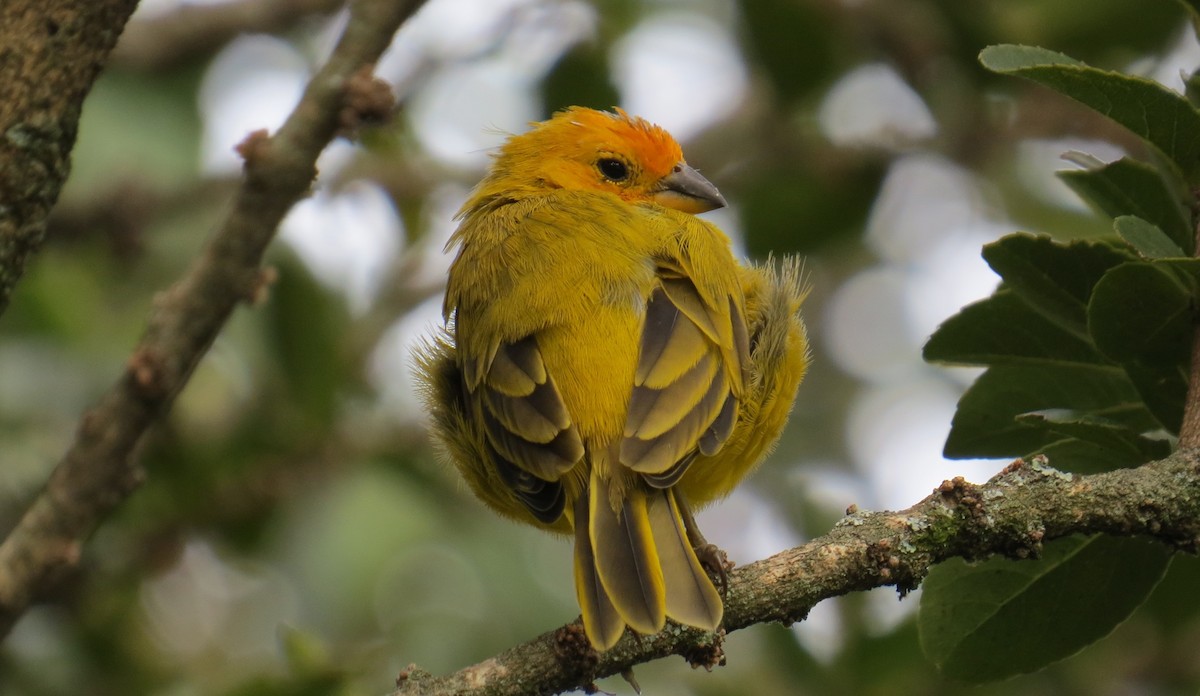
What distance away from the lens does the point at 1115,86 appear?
2623mm

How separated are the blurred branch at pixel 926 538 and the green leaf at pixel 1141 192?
1.89ft

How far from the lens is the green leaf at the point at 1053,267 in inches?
109

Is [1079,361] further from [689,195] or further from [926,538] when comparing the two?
[689,195]

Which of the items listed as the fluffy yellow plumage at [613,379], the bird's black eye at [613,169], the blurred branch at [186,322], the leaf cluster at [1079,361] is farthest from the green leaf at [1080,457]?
the bird's black eye at [613,169]

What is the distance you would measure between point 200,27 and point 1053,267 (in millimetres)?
4389

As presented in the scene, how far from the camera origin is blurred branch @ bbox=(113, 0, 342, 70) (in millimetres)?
5902

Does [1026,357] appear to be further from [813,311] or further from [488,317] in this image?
[813,311]

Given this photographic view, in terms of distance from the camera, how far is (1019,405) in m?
3.08

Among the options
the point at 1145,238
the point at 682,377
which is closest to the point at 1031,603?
the point at 1145,238

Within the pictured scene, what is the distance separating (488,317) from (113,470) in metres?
1.33

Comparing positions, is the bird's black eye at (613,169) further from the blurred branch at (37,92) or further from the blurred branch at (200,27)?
the blurred branch at (37,92)

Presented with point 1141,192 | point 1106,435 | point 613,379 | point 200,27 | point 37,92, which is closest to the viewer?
point 37,92

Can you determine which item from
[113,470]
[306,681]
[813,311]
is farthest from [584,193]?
[813,311]

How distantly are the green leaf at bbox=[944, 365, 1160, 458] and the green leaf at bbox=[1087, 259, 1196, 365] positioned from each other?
11.4 inches
